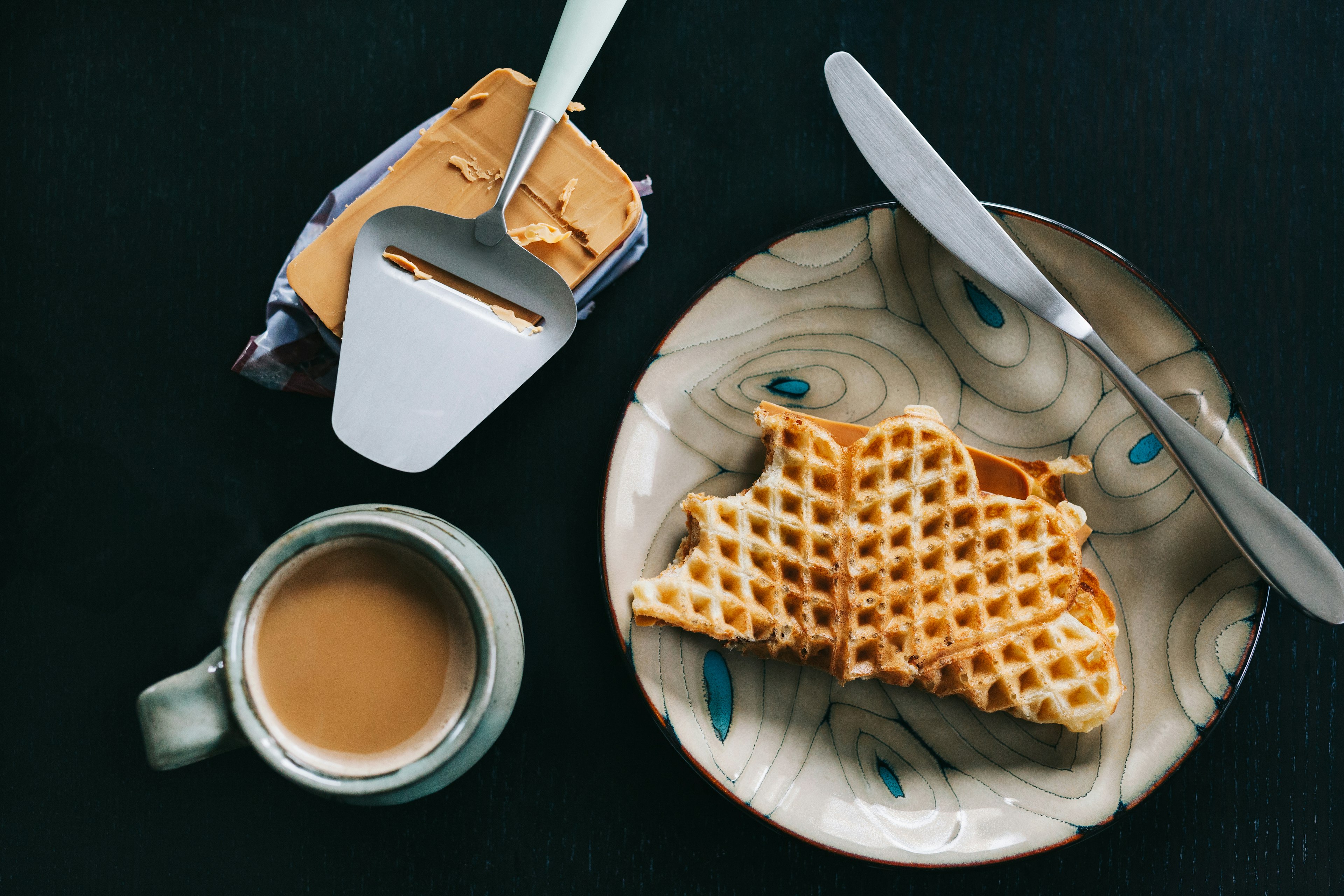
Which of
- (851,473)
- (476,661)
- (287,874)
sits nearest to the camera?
(476,661)

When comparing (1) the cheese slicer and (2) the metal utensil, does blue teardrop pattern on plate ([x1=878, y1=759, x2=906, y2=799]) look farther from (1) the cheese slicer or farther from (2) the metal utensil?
(1) the cheese slicer

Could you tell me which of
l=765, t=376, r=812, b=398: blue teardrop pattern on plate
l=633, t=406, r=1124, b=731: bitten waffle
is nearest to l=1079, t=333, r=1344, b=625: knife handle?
l=633, t=406, r=1124, b=731: bitten waffle

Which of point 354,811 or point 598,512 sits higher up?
point 598,512

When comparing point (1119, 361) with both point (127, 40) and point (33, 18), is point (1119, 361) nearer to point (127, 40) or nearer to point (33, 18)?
point (127, 40)

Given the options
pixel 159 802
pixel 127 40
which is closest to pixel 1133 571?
pixel 159 802

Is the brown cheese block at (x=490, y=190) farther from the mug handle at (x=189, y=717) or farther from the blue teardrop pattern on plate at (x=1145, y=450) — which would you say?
the blue teardrop pattern on plate at (x=1145, y=450)
